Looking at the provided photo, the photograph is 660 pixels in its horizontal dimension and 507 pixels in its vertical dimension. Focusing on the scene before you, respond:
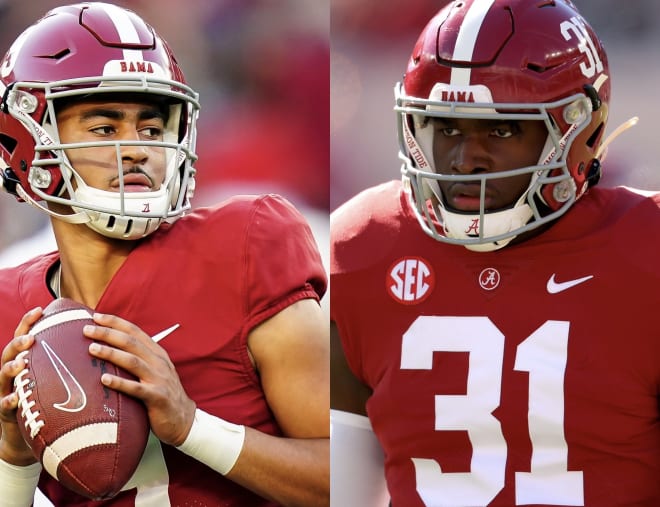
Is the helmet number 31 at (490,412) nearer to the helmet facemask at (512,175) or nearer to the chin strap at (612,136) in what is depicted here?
the helmet facemask at (512,175)

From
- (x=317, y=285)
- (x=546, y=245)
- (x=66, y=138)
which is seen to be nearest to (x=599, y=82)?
(x=546, y=245)

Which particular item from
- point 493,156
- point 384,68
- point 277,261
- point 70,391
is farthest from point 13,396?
point 384,68

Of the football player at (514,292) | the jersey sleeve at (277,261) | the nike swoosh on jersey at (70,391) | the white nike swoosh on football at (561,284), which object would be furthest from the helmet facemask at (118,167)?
the white nike swoosh on football at (561,284)

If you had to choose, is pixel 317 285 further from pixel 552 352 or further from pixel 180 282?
pixel 552 352

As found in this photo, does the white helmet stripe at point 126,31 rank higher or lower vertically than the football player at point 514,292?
higher

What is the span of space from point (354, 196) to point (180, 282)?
447mm

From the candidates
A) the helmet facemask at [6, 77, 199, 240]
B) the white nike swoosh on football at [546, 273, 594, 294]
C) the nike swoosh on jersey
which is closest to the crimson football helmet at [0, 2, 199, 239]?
the helmet facemask at [6, 77, 199, 240]

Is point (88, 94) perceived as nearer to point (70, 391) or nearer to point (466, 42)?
point (70, 391)

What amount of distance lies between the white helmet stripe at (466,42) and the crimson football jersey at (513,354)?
0.86ft

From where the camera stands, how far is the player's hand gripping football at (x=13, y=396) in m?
1.39

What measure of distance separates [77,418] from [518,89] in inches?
32.3

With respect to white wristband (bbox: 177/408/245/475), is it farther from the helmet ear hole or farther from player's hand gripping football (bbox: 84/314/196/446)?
the helmet ear hole

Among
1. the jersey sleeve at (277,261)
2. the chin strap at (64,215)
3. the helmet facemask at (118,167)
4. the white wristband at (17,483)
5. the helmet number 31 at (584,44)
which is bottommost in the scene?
the white wristband at (17,483)

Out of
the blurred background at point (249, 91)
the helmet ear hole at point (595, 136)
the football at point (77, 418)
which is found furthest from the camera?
the blurred background at point (249, 91)
